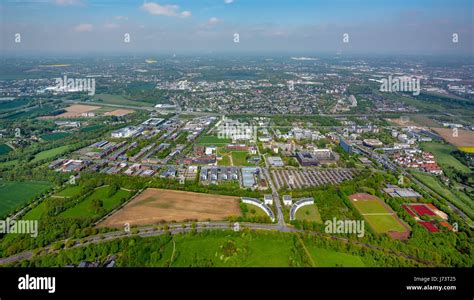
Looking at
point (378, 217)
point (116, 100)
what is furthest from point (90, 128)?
point (378, 217)

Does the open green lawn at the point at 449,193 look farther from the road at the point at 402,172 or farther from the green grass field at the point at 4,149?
the green grass field at the point at 4,149

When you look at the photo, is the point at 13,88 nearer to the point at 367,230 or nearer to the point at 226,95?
the point at 226,95

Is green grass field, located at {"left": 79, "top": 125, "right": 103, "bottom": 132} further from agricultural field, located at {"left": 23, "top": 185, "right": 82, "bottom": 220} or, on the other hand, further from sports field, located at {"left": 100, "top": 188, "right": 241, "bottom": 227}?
sports field, located at {"left": 100, "top": 188, "right": 241, "bottom": 227}

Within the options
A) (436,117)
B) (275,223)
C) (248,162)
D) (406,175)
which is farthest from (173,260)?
(436,117)

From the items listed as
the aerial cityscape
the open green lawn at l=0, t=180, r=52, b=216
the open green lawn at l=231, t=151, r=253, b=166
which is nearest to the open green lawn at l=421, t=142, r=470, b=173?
the aerial cityscape

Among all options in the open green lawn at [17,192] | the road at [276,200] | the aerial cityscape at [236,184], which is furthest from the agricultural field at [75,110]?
the road at [276,200]
